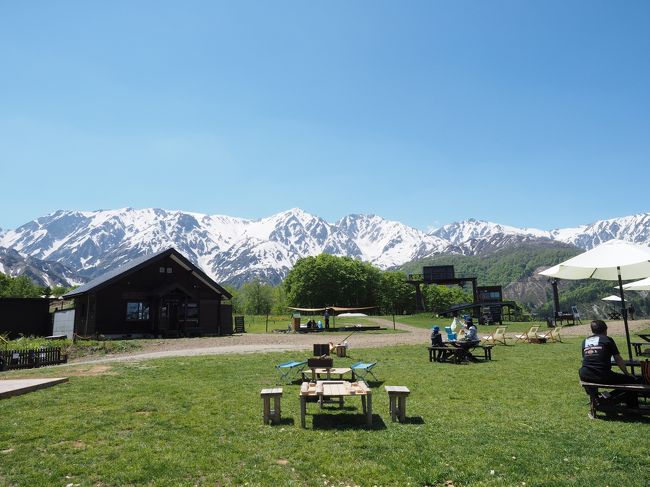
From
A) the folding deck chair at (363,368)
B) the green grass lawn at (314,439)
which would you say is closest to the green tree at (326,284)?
the folding deck chair at (363,368)

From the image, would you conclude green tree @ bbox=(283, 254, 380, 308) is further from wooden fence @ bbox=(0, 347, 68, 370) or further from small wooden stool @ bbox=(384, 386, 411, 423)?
small wooden stool @ bbox=(384, 386, 411, 423)

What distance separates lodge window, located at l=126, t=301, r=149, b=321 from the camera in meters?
35.9

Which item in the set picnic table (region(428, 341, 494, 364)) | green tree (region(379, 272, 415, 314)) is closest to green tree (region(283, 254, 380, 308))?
green tree (region(379, 272, 415, 314))

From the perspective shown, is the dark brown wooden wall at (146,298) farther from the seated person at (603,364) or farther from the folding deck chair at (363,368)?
the seated person at (603,364)

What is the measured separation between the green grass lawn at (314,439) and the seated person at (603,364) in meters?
0.70

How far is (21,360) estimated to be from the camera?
19.6 metres

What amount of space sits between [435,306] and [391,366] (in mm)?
106501

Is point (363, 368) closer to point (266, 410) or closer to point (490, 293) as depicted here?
point (266, 410)

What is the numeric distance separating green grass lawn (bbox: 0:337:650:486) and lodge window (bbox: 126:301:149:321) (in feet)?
84.4

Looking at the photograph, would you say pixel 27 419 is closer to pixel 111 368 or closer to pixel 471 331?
pixel 111 368

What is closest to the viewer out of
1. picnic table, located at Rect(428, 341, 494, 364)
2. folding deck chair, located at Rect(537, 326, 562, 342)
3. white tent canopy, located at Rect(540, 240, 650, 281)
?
white tent canopy, located at Rect(540, 240, 650, 281)

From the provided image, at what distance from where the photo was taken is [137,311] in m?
36.4

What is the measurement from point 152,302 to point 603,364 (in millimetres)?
34790

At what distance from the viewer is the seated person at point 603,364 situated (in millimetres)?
8344
